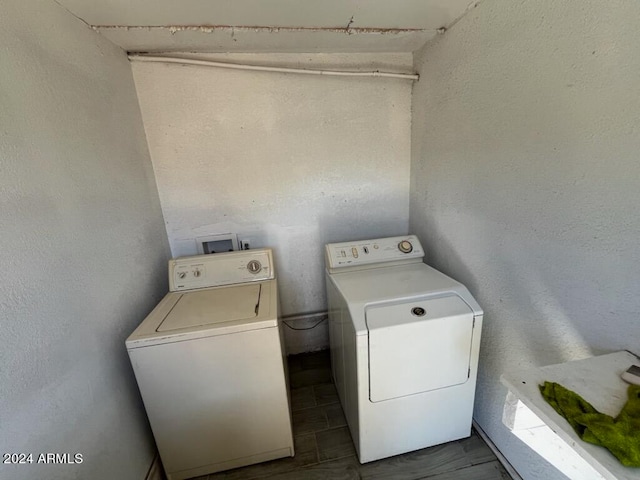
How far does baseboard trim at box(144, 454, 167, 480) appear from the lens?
1.31 m

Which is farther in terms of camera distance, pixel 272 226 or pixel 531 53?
pixel 272 226

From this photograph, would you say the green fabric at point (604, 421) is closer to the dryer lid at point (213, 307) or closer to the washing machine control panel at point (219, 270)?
the dryer lid at point (213, 307)

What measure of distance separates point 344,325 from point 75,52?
1.62m

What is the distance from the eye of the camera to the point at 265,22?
1.32 metres

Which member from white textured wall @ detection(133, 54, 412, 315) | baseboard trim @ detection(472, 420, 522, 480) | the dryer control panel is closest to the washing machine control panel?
white textured wall @ detection(133, 54, 412, 315)

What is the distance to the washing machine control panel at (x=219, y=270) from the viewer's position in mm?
1599

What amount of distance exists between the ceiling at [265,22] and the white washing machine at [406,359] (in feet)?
4.17

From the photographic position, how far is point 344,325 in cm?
138

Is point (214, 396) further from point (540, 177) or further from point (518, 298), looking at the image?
point (540, 177)

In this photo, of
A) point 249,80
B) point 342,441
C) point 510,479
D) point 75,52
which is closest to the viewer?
point 75,52

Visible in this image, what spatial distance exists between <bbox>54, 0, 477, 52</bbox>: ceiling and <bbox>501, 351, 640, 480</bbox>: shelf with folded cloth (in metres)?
1.43

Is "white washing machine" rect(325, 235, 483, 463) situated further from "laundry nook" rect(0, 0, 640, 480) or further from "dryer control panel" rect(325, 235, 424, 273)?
"dryer control panel" rect(325, 235, 424, 273)

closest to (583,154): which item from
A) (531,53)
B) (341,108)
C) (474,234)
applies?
(531,53)

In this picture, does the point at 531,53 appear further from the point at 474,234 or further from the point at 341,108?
the point at 341,108
